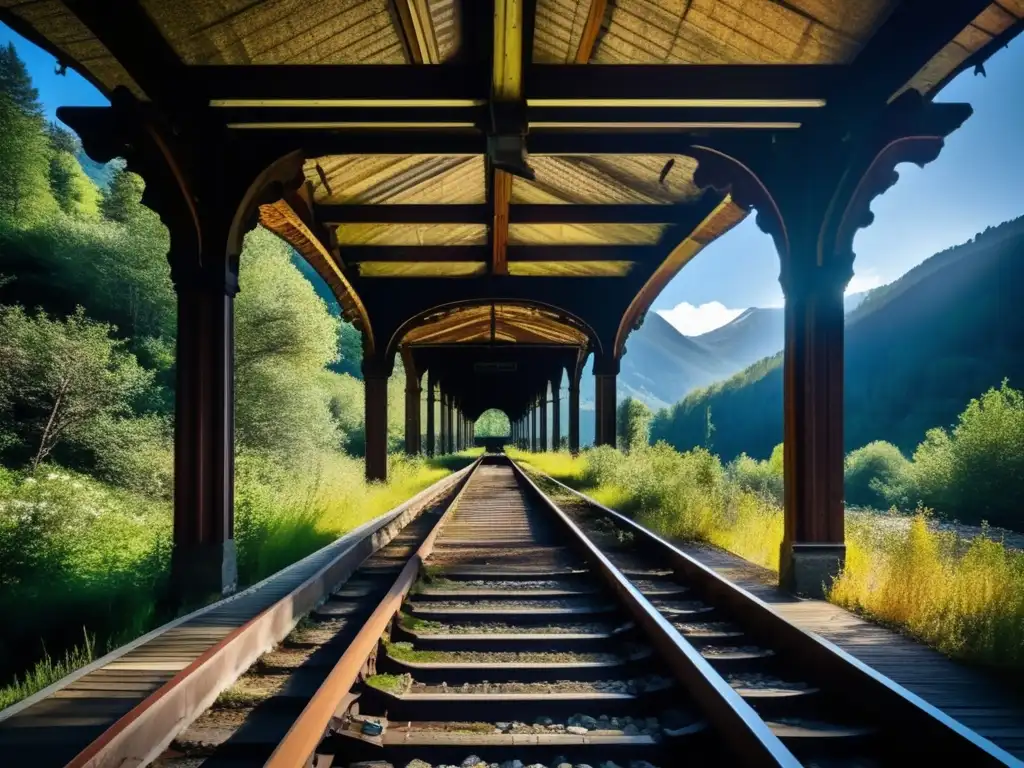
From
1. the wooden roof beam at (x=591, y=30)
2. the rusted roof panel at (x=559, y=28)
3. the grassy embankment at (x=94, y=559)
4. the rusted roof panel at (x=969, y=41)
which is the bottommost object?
the grassy embankment at (x=94, y=559)

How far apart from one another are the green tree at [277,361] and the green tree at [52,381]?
6.17 metres

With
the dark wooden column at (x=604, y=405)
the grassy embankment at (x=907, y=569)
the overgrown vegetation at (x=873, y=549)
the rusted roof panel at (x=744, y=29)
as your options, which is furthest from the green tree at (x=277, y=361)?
the rusted roof panel at (x=744, y=29)

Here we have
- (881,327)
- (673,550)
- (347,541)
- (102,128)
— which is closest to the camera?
(102,128)

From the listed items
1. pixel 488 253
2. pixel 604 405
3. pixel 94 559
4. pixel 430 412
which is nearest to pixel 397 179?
pixel 488 253

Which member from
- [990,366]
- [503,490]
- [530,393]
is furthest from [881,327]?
[503,490]

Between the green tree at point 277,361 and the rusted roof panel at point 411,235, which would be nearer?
the rusted roof panel at point 411,235

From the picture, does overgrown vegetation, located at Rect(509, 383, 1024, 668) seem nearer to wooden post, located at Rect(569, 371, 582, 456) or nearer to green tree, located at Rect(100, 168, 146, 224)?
wooden post, located at Rect(569, 371, 582, 456)

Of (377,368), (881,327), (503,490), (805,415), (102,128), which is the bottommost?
(503,490)

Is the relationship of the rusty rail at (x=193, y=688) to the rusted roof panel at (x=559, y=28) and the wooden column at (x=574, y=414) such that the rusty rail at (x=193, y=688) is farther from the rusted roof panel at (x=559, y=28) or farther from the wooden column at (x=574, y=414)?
the wooden column at (x=574, y=414)

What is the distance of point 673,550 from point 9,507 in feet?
31.8

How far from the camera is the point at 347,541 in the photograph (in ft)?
25.1

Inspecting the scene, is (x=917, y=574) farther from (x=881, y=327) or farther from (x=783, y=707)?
(x=881, y=327)

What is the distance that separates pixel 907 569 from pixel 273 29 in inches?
250

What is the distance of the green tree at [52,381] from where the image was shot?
18344mm
